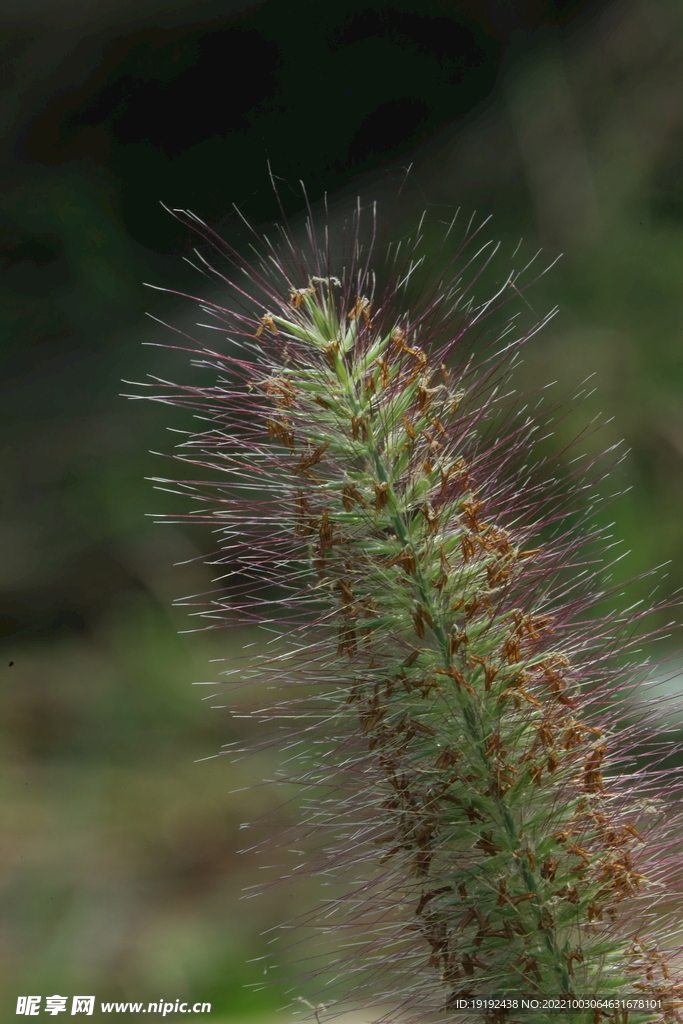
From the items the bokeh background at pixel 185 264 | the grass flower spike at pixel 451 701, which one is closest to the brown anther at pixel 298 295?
the grass flower spike at pixel 451 701

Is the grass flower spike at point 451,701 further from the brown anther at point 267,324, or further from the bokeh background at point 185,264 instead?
the bokeh background at point 185,264

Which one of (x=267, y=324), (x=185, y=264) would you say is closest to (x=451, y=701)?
(x=267, y=324)

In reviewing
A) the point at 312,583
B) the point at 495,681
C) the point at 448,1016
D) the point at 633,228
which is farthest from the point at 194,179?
the point at 448,1016

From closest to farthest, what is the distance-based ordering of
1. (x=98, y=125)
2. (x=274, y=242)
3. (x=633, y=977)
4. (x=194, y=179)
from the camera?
(x=633, y=977) → (x=274, y=242) → (x=194, y=179) → (x=98, y=125)

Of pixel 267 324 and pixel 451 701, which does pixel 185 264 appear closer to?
pixel 267 324

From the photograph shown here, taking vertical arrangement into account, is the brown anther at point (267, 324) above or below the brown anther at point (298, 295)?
below

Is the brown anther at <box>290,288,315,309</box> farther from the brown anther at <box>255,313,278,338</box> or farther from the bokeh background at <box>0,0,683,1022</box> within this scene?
the bokeh background at <box>0,0,683,1022</box>

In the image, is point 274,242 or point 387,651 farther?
point 274,242

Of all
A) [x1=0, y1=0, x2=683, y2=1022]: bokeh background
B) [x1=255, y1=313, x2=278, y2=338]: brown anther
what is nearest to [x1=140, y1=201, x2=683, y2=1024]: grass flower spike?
[x1=255, y1=313, x2=278, y2=338]: brown anther

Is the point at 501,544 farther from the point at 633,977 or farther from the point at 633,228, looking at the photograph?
the point at 633,228
